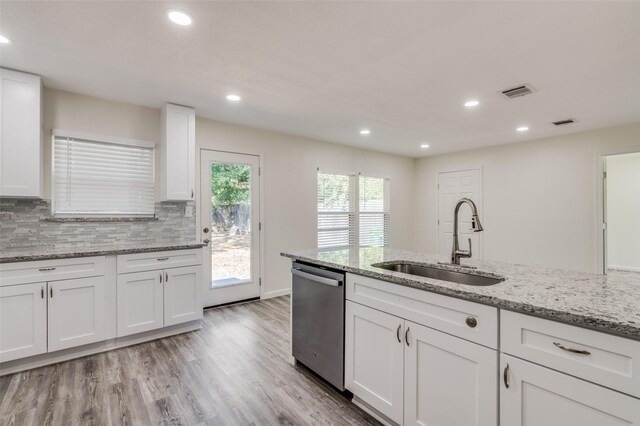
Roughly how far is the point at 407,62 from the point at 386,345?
2.07 meters

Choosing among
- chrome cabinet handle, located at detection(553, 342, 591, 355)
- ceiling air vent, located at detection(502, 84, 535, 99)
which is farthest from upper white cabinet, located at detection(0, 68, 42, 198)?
ceiling air vent, located at detection(502, 84, 535, 99)

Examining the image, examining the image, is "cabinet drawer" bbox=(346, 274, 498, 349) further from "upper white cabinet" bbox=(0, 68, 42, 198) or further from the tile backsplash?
"upper white cabinet" bbox=(0, 68, 42, 198)

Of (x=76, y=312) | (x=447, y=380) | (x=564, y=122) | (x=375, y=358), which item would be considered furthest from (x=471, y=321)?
(x=564, y=122)

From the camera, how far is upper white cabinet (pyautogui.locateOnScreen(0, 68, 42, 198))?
258 centimetres

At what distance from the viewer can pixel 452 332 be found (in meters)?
1.45

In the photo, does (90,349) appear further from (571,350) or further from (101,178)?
(571,350)

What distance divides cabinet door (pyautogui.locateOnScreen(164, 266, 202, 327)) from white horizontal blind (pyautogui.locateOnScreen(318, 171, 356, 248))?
89.5 inches

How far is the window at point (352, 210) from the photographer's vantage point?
207 inches

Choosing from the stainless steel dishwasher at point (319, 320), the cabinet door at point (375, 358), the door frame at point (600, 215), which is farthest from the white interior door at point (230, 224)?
the door frame at point (600, 215)

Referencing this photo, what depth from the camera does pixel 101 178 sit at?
3279 mm

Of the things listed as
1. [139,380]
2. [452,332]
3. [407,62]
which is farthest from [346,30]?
[139,380]

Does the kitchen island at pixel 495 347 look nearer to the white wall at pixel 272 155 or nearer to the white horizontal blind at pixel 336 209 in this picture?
the white wall at pixel 272 155

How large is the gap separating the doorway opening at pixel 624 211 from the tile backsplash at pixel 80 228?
314 inches

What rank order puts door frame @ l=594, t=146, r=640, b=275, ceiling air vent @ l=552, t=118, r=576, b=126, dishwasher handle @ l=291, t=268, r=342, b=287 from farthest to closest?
door frame @ l=594, t=146, r=640, b=275 → ceiling air vent @ l=552, t=118, r=576, b=126 → dishwasher handle @ l=291, t=268, r=342, b=287
